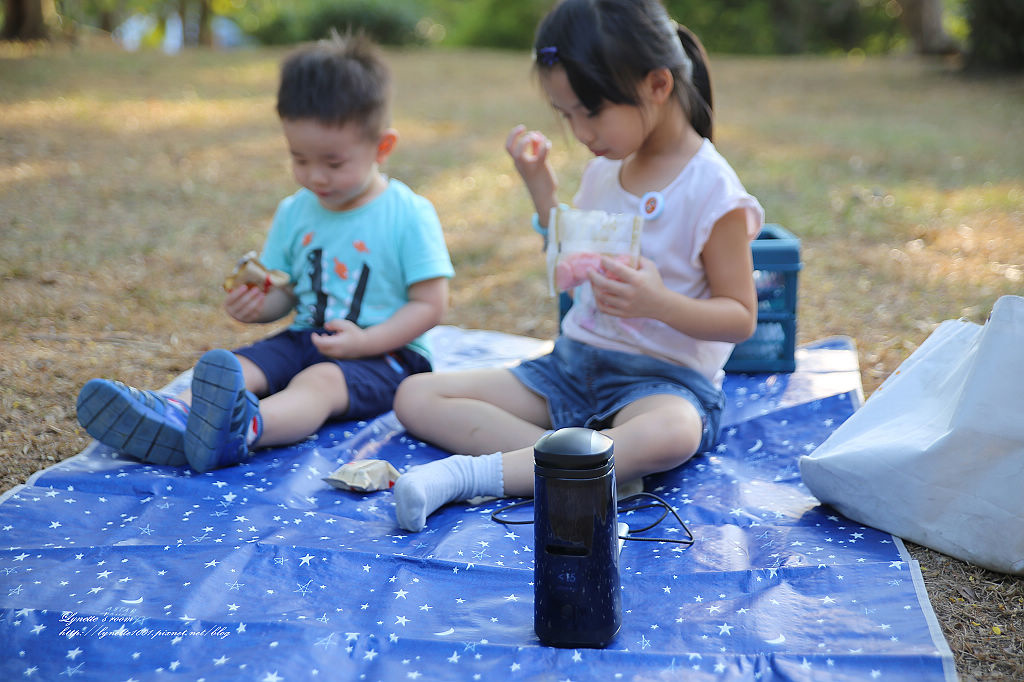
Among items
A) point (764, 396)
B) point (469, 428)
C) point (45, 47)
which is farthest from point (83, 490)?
point (45, 47)

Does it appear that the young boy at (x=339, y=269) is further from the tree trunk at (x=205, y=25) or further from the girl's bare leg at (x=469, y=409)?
the tree trunk at (x=205, y=25)

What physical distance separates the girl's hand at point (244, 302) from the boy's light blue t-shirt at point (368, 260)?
0.19 m

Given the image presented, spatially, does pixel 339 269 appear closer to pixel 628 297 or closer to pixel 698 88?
→ pixel 628 297

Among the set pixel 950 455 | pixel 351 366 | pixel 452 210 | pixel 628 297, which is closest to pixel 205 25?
pixel 452 210

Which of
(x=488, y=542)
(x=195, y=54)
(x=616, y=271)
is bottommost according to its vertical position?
(x=488, y=542)

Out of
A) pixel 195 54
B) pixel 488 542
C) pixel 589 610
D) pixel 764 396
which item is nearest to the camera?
pixel 589 610

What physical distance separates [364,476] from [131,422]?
591 millimetres

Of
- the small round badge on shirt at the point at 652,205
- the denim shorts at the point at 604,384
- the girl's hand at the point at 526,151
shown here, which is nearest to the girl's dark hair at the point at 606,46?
the small round badge on shirt at the point at 652,205

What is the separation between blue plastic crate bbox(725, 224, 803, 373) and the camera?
9.73ft

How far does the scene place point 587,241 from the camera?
224cm

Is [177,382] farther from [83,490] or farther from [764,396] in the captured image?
[764,396]

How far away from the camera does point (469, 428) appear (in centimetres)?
249

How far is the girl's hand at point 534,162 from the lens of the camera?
2.64m

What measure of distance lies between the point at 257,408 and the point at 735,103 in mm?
7875
